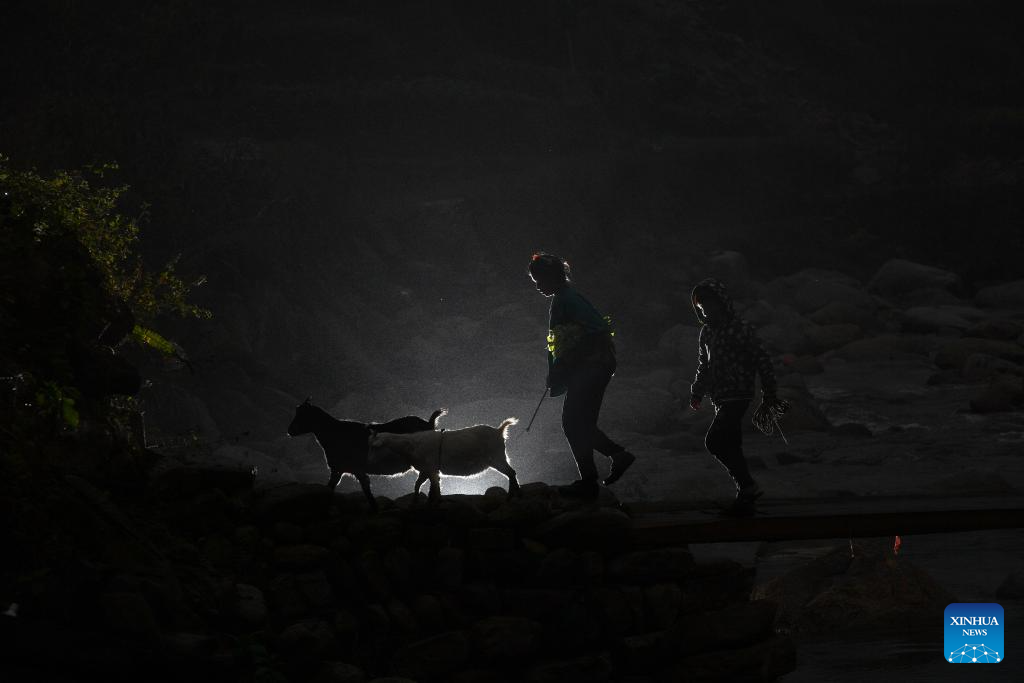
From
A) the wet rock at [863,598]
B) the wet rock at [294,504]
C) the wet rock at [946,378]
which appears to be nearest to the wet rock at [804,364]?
the wet rock at [946,378]

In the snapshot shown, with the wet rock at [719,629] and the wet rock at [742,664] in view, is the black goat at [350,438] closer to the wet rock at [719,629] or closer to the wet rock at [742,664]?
the wet rock at [719,629]

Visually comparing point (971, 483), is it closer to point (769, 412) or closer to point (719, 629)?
point (769, 412)

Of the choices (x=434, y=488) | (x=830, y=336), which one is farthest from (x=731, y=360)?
(x=830, y=336)

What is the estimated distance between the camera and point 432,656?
7273mm

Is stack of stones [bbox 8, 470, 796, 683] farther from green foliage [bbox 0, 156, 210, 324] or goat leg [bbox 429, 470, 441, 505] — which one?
green foliage [bbox 0, 156, 210, 324]

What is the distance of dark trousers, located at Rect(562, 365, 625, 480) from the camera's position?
27.2ft

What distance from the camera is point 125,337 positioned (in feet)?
28.2

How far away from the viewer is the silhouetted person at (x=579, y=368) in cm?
831

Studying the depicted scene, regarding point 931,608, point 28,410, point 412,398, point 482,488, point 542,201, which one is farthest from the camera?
point 542,201

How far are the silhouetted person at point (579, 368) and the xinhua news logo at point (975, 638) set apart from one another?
357 centimetres

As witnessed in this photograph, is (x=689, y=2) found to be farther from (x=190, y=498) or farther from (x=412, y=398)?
(x=190, y=498)

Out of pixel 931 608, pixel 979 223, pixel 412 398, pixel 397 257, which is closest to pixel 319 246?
pixel 397 257

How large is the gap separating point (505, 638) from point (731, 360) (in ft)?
8.61

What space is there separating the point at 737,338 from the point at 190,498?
13.4 ft
